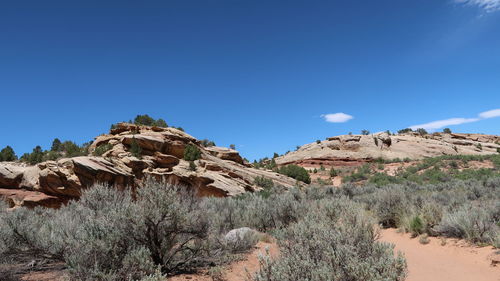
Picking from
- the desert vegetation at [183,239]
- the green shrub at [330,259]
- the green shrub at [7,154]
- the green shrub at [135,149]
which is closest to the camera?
the green shrub at [330,259]

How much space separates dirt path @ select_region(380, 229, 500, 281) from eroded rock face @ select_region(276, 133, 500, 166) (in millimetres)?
34768

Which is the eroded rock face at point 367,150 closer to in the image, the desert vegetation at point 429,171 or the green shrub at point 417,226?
the desert vegetation at point 429,171

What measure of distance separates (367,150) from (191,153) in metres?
30.4

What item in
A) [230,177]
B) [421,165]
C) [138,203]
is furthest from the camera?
[421,165]

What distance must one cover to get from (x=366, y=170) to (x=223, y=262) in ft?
102

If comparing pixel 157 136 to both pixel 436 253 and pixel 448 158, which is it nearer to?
pixel 436 253

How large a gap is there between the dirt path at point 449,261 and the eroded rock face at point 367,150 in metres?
34.8

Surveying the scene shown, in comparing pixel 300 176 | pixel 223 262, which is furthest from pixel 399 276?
pixel 300 176

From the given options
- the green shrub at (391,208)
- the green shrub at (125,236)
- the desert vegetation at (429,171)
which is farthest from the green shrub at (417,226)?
the desert vegetation at (429,171)

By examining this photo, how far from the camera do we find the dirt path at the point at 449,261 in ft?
19.3

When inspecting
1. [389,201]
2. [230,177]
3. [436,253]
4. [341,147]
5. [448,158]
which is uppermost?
[341,147]

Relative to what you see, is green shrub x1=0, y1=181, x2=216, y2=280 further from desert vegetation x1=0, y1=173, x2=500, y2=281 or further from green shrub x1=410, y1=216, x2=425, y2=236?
green shrub x1=410, y1=216, x2=425, y2=236

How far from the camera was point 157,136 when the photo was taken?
2284 cm

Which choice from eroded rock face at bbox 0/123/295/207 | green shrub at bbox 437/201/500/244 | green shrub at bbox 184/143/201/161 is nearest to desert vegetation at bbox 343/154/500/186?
eroded rock face at bbox 0/123/295/207
